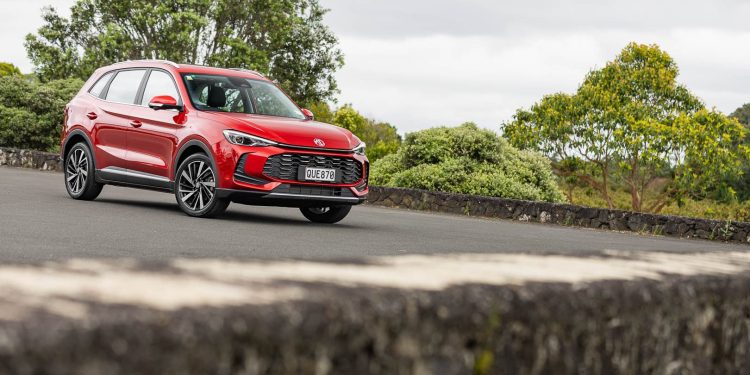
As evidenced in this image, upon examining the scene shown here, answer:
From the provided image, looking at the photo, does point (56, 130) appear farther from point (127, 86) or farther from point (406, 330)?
point (406, 330)

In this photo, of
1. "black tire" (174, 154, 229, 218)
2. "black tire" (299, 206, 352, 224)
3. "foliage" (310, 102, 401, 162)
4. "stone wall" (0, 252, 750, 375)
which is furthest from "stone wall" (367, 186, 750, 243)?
"foliage" (310, 102, 401, 162)

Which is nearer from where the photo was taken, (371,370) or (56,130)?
(371,370)

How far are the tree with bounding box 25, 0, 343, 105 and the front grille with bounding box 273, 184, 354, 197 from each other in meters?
30.2

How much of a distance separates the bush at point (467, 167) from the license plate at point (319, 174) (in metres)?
8.62

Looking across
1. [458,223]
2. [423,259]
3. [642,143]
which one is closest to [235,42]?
[642,143]

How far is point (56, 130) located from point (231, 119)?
20.7 metres

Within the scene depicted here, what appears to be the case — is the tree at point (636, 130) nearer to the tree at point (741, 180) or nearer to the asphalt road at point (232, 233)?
the tree at point (741, 180)

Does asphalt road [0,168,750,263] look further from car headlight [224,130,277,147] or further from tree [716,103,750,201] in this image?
tree [716,103,750,201]

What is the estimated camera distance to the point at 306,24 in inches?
1877

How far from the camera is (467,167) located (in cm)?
2162

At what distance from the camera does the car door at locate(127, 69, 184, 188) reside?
12.7m

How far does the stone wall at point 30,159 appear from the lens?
2512 cm

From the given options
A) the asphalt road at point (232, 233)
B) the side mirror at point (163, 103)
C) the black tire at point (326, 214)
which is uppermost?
the side mirror at point (163, 103)

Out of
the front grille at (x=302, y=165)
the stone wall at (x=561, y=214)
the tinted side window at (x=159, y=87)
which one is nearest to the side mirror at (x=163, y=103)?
the tinted side window at (x=159, y=87)
